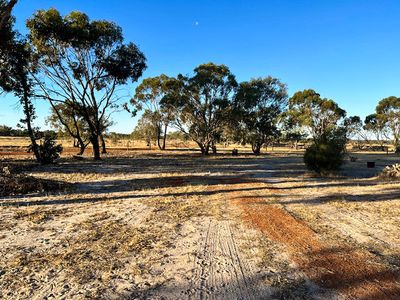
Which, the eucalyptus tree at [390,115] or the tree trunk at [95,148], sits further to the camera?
the eucalyptus tree at [390,115]

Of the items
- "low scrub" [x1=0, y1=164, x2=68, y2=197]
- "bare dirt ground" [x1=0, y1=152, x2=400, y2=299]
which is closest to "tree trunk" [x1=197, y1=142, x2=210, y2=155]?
"low scrub" [x1=0, y1=164, x2=68, y2=197]

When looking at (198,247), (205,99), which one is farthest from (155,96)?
(198,247)

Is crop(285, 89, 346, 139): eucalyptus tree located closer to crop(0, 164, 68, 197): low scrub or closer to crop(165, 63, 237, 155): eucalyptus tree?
crop(165, 63, 237, 155): eucalyptus tree

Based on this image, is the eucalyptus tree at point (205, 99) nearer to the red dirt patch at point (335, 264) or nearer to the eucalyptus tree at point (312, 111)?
the eucalyptus tree at point (312, 111)

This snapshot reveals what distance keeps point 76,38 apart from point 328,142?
66.1 ft

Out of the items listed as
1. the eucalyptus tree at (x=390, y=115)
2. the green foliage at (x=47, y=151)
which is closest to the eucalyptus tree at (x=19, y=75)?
the green foliage at (x=47, y=151)

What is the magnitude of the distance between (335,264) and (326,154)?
12992mm

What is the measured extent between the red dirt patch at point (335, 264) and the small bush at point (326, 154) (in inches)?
425

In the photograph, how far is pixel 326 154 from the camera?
16.7m

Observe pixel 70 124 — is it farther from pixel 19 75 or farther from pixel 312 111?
pixel 312 111

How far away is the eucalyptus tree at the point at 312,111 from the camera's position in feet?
175

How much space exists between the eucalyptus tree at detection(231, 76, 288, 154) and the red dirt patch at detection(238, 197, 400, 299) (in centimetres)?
3489

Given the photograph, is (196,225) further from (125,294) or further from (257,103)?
(257,103)

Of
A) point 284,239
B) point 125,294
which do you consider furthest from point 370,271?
point 125,294
